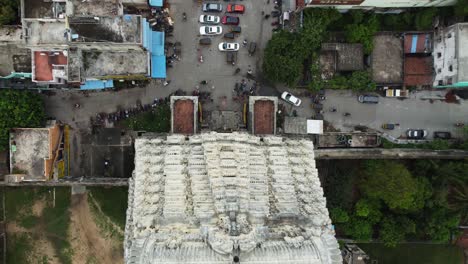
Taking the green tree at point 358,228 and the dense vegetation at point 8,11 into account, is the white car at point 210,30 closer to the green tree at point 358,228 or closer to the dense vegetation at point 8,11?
the dense vegetation at point 8,11

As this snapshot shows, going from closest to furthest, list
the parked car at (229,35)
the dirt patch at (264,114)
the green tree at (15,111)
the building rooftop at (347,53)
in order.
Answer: the green tree at (15,111) → the dirt patch at (264,114) → the building rooftop at (347,53) → the parked car at (229,35)

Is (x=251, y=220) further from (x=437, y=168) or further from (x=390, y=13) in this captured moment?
(x=390, y=13)

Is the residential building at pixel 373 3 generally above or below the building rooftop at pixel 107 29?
above

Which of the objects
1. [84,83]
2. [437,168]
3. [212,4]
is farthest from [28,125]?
[437,168]

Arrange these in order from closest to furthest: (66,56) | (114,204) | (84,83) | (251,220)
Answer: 1. (251,220)
2. (66,56)
3. (84,83)
4. (114,204)

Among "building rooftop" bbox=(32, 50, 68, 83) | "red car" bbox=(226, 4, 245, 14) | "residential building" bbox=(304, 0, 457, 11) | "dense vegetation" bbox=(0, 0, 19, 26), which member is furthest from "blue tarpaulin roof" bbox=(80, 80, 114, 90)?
"residential building" bbox=(304, 0, 457, 11)

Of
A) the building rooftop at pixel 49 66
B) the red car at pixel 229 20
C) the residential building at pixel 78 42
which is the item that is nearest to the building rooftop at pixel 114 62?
the residential building at pixel 78 42

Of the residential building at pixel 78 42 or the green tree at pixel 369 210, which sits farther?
the green tree at pixel 369 210
